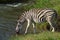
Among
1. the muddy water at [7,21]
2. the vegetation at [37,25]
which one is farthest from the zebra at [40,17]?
the muddy water at [7,21]

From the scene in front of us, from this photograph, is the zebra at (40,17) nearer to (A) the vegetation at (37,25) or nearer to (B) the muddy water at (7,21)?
(A) the vegetation at (37,25)

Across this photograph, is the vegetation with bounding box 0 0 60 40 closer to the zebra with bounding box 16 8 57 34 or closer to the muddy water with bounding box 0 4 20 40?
the muddy water with bounding box 0 4 20 40

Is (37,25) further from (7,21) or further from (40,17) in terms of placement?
(7,21)

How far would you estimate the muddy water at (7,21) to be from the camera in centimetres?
1140

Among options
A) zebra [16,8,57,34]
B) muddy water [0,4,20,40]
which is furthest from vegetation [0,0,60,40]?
zebra [16,8,57,34]

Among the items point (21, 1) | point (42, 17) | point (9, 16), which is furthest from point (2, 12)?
point (42, 17)

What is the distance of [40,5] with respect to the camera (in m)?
14.2

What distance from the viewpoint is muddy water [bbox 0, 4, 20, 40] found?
11.4 m

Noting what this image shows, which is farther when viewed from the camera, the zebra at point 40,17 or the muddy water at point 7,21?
the muddy water at point 7,21

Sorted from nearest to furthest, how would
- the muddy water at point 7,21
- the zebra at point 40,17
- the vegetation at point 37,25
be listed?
the vegetation at point 37,25, the zebra at point 40,17, the muddy water at point 7,21

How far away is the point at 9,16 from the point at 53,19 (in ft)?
18.2

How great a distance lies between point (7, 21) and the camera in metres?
13.9

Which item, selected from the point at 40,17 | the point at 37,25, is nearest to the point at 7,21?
the point at 37,25

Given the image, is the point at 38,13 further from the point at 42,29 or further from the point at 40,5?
the point at 40,5
